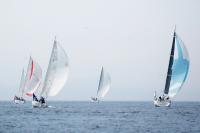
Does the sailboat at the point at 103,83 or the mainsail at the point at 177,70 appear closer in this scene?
the mainsail at the point at 177,70

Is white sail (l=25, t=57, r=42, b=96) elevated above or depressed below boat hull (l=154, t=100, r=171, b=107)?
above

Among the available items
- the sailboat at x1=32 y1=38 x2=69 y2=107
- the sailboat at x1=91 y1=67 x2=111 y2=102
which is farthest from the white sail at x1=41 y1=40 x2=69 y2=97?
the sailboat at x1=91 y1=67 x2=111 y2=102

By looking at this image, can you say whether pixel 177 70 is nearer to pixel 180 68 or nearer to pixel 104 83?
pixel 180 68

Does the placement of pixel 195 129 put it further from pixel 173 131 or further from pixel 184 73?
pixel 184 73

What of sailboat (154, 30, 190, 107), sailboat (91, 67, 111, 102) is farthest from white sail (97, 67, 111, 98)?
sailboat (154, 30, 190, 107)

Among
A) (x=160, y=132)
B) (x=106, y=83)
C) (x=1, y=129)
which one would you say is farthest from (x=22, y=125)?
(x=106, y=83)

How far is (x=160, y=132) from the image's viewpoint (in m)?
51.2

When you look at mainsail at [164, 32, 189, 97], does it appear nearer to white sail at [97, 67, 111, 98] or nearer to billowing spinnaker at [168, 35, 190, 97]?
billowing spinnaker at [168, 35, 190, 97]

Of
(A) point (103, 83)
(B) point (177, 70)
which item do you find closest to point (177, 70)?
(B) point (177, 70)

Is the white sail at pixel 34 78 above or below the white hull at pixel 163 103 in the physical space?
above

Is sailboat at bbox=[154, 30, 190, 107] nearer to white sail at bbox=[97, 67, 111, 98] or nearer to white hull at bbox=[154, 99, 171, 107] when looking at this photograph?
white hull at bbox=[154, 99, 171, 107]

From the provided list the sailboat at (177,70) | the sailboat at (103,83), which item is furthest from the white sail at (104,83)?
the sailboat at (177,70)

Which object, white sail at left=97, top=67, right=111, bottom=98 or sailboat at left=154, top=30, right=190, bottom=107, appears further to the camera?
white sail at left=97, top=67, right=111, bottom=98

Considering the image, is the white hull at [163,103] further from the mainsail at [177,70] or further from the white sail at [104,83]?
the white sail at [104,83]
